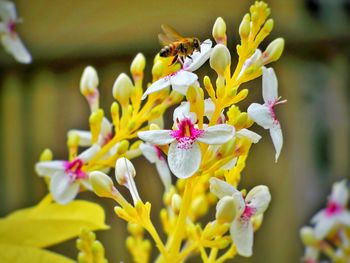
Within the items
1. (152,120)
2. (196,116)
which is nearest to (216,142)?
(196,116)

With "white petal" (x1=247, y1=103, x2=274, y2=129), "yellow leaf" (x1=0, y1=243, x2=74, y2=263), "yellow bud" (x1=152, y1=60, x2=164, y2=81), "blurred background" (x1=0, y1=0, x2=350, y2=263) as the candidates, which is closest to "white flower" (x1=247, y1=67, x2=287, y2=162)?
"white petal" (x1=247, y1=103, x2=274, y2=129)

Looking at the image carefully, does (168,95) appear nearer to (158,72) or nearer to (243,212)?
(158,72)

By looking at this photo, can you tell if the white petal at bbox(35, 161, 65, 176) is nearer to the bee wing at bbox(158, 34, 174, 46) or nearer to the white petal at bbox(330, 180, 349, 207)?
the bee wing at bbox(158, 34, 174, 46)

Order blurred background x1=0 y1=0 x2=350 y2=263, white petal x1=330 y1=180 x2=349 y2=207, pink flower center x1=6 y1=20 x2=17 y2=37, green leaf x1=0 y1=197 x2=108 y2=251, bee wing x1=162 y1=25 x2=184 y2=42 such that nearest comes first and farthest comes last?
green leaf x1=0 y1=197 x2=108 y2=251 < bee wing x1=162 y1=25 x2=184 y2=42 < pink flower center x1=6 y1=20 x2=17 y2=37 < white petal x1=330 y1=180 x2=349 y2=207 < blurred background x1=0 y1=0 x2=350 y2=263

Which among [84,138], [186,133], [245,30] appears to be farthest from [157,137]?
[84,138]

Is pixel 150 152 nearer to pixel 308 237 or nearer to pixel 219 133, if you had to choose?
pixel 219 133

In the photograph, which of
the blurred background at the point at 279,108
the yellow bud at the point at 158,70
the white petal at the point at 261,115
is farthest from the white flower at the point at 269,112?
the blurred background at the point at 279,108
